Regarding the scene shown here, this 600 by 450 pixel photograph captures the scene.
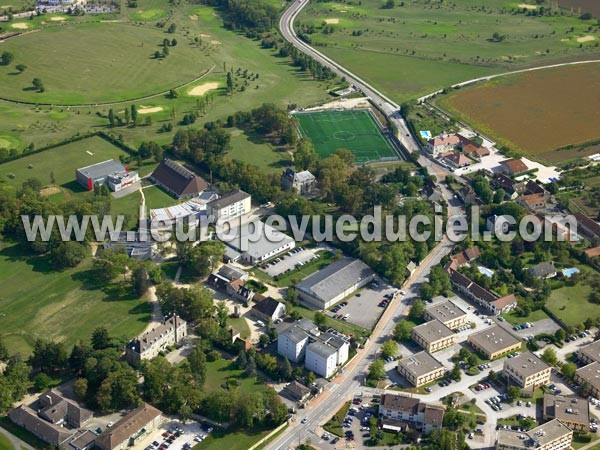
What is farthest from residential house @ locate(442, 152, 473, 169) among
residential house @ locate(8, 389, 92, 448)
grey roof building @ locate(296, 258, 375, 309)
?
residential house @ locate(8, 389, 92, 448)

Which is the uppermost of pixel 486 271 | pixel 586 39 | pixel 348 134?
pixel 586 39

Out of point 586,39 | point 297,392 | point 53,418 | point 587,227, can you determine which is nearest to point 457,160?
point 587,227

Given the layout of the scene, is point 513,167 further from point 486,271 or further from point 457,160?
point 486,271

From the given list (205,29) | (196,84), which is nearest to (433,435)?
(196,84)

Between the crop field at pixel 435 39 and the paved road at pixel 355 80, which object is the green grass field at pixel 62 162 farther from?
the crop field at pixel 435 39

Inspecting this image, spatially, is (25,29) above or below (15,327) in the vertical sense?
above

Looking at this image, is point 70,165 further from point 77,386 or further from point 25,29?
point 25,29
